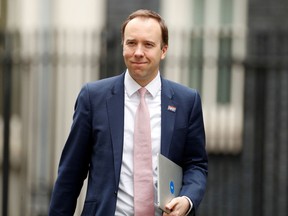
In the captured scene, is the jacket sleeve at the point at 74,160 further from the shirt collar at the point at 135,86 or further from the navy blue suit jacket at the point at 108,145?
the shirt collar at the point at 135,86

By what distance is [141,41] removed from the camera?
4.18 metres

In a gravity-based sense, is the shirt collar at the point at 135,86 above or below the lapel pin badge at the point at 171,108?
above

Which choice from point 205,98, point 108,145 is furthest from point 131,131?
point 205,98

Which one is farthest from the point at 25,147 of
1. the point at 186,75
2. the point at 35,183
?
the point at 186,75

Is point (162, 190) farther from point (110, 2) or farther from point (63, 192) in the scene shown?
point (110, 2)

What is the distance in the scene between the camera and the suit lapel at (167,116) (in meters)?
4.27

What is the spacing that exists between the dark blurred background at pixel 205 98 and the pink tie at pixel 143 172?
523 cm

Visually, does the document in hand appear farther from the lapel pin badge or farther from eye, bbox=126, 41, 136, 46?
eye, bbox=126, 41, 136, 46

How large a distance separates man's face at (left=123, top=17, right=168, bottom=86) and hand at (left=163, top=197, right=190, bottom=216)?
54 cm

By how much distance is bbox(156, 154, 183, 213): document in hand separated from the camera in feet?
13.3

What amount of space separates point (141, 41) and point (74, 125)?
18.5 inches

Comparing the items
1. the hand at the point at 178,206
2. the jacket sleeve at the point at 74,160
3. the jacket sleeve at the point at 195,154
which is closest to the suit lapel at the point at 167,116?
the jacket sleeve at the point at 195,154

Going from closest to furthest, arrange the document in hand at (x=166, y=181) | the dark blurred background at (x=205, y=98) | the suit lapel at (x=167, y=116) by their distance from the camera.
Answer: the document in hand at (x=166, y=181), the suit lapel at (x=167, y=116), the dark blurred background at (x=205, y=98)

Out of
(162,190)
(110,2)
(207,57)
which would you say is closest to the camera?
(162,190)
